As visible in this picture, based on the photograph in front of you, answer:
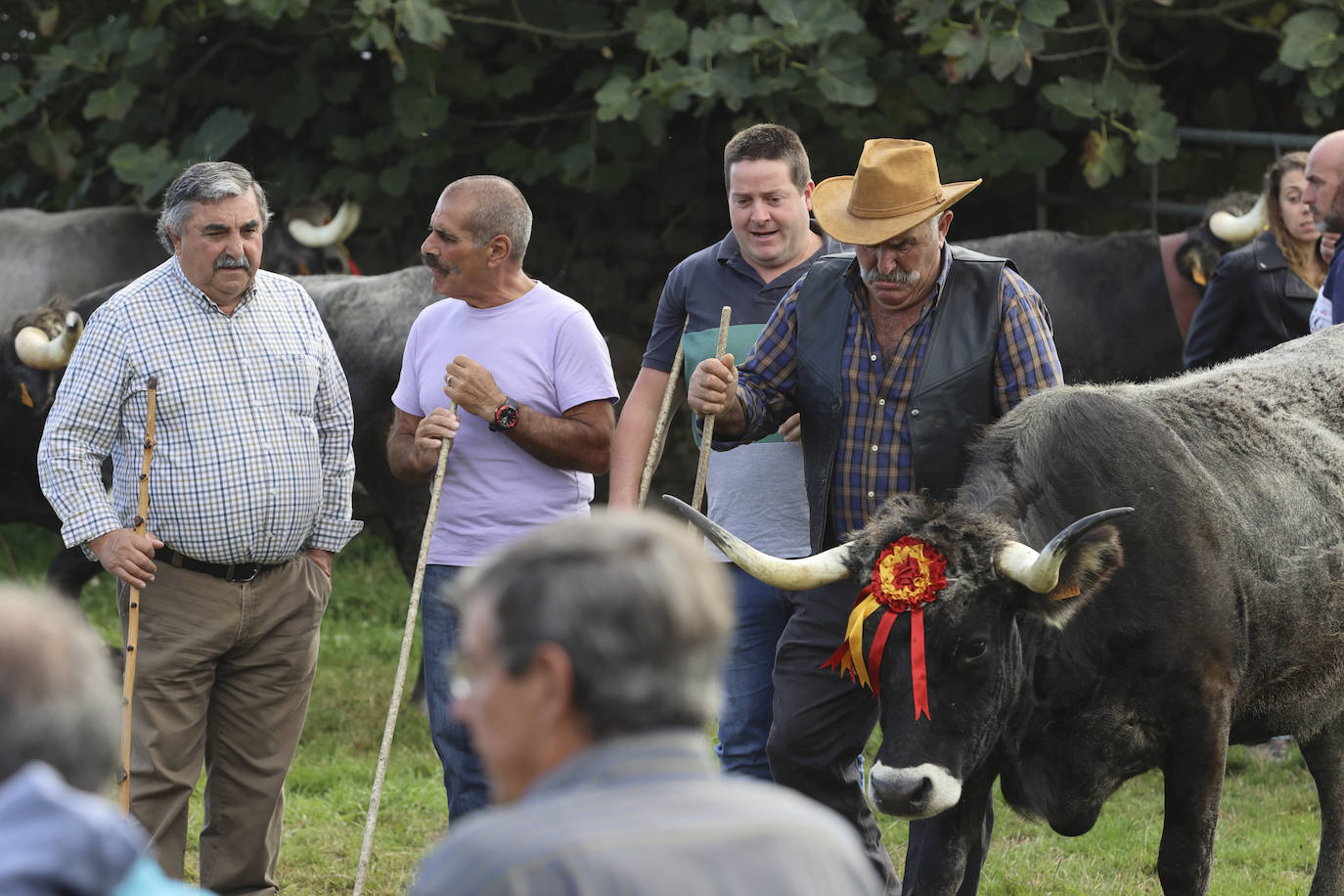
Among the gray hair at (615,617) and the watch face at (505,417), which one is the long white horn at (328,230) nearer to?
the watch face at (505,417)

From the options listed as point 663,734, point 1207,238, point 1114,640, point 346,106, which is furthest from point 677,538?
point 346,106

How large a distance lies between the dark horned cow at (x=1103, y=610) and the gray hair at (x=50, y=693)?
2.25 m

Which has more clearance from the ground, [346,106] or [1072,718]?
[346,106]

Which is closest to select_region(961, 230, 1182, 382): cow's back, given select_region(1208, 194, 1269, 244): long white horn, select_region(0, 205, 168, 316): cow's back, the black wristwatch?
select_region(1208, 194, 1269, 244): long white horn

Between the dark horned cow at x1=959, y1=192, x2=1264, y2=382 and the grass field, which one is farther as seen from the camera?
the dark horned cow at x1=959, y1=192, x2=1264, y2=382

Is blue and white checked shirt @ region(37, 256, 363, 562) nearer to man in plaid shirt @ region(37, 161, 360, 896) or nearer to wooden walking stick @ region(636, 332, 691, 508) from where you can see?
man in plaid shirt @ region(37, 161, 360, 896)

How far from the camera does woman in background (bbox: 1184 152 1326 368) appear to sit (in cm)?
641

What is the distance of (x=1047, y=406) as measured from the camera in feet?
13.5

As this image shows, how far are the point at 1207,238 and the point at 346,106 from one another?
5.32 m

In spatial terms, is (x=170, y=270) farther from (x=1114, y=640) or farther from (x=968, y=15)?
(x=968, y=15)

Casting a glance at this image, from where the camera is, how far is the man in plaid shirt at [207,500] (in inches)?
171

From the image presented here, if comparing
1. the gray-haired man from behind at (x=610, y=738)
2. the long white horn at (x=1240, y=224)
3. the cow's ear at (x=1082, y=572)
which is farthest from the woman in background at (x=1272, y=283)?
the gray-haired man from behind at (x=610, y=738)

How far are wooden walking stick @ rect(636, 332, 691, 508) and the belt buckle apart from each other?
1120 millimetres

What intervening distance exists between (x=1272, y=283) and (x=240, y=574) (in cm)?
427
